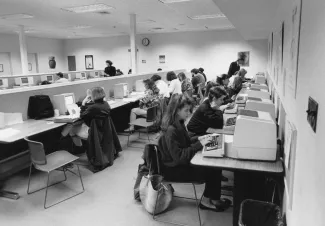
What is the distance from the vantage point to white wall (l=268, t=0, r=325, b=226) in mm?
880

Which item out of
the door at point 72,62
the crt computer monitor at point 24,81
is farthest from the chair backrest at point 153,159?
the door at point 72,62

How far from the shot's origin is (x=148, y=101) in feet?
16.4

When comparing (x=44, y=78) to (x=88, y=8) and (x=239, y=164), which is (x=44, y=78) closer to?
(x=88, y=8)

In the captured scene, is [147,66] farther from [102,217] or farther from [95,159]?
[102,217]

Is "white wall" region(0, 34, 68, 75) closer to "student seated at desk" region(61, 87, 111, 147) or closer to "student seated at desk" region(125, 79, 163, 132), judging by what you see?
"student seated at desk" region(125, 79, 163, 132)

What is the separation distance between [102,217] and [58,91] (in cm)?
221

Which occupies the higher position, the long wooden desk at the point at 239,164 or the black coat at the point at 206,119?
the black coat at the point at 206,119

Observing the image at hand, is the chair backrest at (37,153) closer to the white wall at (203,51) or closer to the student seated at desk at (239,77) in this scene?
the student seated at desk at (239,77)

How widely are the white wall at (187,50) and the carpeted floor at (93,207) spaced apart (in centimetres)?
839

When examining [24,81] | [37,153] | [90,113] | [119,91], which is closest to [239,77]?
[119,91]

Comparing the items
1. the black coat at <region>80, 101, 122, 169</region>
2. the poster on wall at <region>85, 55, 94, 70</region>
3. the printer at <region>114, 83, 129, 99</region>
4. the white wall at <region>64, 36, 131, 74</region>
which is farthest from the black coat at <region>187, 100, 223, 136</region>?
the poster on wall at <region>85, 55, 94, 70</region>

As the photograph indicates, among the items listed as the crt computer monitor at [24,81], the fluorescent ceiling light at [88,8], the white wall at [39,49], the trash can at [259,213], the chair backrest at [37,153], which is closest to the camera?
the trash can at [259,213]

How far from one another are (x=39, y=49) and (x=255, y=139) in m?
12.8

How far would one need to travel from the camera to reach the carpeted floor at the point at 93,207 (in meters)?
2.49
